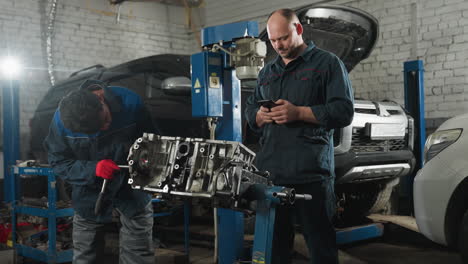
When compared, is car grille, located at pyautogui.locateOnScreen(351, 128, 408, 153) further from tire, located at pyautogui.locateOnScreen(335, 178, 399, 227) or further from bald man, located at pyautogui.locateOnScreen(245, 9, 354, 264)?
bald man, located at pyautogui.locateOnScreen(245, 9, 354, 264)

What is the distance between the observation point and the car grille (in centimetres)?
388

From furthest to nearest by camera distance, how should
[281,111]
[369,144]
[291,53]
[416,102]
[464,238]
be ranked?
[416,102] → [369,144] → [464,238] → [291,53] → [281,111]

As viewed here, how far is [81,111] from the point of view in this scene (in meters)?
2.47

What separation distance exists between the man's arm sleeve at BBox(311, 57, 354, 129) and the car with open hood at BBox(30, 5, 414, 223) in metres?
1.67

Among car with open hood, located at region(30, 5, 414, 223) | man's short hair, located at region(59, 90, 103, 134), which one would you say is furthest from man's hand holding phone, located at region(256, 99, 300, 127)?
car with open hood, located at region(30, 5, 414, 223)

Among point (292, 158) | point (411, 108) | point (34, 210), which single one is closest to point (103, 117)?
point (292, 158)

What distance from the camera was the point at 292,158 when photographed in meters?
2.08

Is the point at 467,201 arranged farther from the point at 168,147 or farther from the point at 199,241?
the point at 199,241

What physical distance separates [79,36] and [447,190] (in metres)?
7.02

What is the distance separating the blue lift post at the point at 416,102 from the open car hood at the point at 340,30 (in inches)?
42.6

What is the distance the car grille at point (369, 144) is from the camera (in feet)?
12.7

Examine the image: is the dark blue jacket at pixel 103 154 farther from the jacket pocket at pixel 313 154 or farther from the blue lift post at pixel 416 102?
the blue lift post at pixel 416 102

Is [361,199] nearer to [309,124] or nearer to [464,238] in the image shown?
[464,238]

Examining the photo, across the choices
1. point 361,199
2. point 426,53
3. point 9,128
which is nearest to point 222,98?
point 361,199
